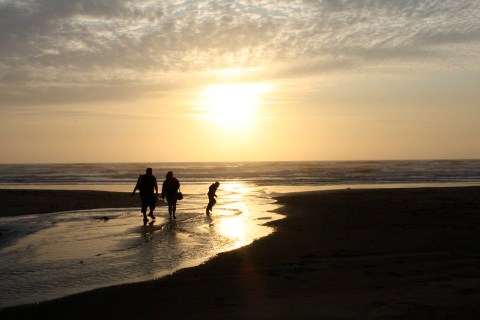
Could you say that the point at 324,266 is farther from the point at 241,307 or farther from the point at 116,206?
the point at 116,206

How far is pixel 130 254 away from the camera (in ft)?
34.8

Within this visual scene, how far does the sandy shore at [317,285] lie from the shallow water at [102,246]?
2.35 feet

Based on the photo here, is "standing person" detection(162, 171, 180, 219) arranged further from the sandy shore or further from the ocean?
the sandy shore

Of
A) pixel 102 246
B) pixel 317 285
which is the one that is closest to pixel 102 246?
pixel 102 246

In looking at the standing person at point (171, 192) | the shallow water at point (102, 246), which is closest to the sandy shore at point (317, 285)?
the shallow water at point (102, 246)

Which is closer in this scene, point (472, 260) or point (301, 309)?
point (301, 309)

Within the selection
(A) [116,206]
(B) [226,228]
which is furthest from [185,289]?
(A) [116,206]

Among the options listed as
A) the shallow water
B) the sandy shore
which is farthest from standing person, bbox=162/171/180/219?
the sandy shore

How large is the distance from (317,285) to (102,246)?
6404 mm

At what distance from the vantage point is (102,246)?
1181 centimetres

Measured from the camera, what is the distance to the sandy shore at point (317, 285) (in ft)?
20.1

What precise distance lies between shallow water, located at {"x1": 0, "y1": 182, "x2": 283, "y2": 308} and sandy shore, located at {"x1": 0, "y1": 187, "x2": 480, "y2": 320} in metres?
0.72

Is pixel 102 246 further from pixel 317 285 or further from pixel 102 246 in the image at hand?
pixel 317 285

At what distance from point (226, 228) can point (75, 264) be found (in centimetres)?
609
